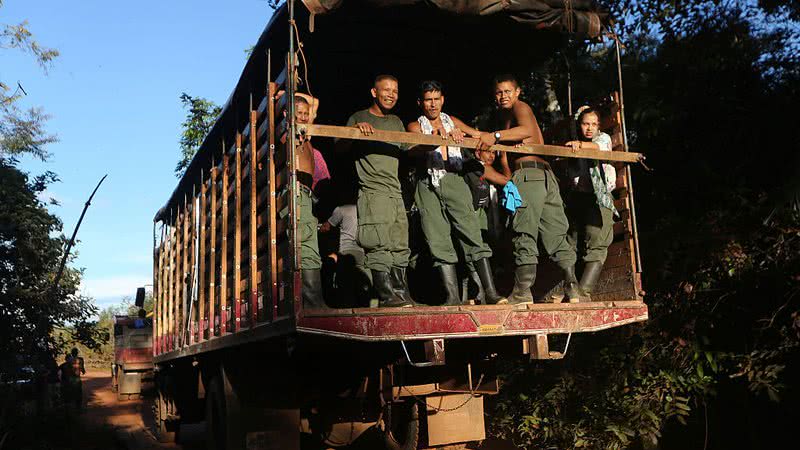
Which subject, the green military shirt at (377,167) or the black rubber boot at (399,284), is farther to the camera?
the green military shirt at (377,167)

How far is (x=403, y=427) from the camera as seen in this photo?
5906 millimetres

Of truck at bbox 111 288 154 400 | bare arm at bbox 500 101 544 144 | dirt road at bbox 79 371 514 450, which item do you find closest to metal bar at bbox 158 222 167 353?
dirt road at bbox 79 371 514 450

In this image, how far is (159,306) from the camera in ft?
34.1

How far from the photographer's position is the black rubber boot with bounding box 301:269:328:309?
466 cm

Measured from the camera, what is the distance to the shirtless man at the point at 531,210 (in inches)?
198

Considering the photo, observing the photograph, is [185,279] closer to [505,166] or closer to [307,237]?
[307,237]

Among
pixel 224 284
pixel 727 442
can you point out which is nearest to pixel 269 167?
pixel 224 284

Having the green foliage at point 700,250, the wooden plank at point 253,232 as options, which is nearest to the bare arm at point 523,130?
the wooden plank at point 253,232

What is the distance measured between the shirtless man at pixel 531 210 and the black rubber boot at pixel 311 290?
4.04 feet

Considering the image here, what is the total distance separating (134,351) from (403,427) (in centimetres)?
1092

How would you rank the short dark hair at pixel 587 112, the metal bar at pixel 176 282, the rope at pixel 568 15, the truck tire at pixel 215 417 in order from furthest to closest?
the metal bar at pixel 176 282
the truck tire at pixel 215 417
the short dark hair at pixel 587 112
the rope at pixel 568 15

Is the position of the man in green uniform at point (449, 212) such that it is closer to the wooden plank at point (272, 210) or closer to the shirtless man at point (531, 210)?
the shirtless man at point (531, 210)

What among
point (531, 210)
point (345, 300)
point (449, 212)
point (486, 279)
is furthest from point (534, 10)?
point (345, 300)

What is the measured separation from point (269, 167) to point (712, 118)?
4.60 meters
